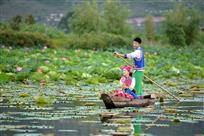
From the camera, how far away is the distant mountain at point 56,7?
5595 inches

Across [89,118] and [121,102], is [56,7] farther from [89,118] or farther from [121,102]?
[89,118]

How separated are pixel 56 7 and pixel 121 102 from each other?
14378cm

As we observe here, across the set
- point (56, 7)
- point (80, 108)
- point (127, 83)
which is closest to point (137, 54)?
point (127, 83)

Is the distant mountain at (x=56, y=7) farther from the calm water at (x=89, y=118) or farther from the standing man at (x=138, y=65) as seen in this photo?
the calm water at (x=89, y=118)

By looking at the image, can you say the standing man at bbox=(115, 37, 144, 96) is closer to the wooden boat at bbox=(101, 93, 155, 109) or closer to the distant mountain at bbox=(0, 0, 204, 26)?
the wooden boat at bbox=(101, 93, 155, 109)

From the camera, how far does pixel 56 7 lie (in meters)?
157

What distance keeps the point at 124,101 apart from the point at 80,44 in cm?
3346

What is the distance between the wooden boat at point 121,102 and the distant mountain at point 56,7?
124 m

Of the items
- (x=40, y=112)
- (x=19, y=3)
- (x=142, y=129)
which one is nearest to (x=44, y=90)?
(x=40, y=112)

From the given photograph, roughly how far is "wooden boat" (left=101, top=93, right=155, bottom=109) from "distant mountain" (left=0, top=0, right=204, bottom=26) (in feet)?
406

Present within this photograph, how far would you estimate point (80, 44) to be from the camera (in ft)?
155

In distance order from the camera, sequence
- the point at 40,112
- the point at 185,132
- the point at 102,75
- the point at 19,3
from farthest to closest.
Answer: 1. the point at 19,3
2. the point at 102,75
3. the point at 40,112
4. the point at 185,132

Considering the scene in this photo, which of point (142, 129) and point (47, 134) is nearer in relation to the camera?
point (47, 134)

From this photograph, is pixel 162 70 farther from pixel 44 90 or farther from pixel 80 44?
pixel 80 44
